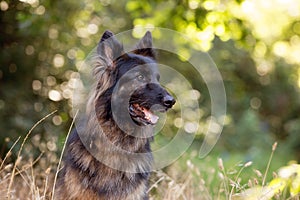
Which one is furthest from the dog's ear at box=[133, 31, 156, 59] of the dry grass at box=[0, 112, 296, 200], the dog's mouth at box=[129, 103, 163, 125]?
the dry grass at box=[0, 112, 296, 200]

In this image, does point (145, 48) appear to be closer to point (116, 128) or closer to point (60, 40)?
point (116, 128)

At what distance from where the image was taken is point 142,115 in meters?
4.76

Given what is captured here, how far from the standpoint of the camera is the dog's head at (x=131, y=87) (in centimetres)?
469

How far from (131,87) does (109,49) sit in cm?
40

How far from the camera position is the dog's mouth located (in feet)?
15.4

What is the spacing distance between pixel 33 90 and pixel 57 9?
1442 mm

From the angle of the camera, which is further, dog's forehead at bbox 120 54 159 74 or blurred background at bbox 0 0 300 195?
blurred background at bbox 0 0 300 195

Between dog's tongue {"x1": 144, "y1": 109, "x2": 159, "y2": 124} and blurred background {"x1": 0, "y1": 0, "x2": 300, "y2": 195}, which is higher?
dog's tongue {"x1": 144, "y1": 109, "x2": 159, "y2": 124}

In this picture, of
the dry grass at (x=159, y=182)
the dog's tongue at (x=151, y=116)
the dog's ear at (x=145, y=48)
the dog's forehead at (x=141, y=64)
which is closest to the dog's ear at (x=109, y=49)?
the dog's forehead at (x=141, y=64)

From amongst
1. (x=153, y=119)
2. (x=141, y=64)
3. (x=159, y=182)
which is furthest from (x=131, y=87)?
(x=159, y=182)

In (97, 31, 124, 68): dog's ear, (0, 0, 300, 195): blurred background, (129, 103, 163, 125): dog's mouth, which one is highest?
(97, 31, 124, 68): dog's ear

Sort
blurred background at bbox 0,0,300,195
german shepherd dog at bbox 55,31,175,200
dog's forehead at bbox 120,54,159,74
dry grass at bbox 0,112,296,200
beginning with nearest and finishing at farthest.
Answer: german shepherd dog at bbox 55,31,175,200
dog's forehead at bbox 120,54,159,74
dry grass at bbox 0,112,296,200
blurred background at bbox 0,0,300,195

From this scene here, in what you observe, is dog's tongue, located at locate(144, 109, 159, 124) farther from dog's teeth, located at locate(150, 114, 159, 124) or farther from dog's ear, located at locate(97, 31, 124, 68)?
dog's ear, located at locate(97, 31, 124, 68)

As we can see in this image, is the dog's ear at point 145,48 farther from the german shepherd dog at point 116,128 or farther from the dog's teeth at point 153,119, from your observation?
the dog's teeth at point 153,119
